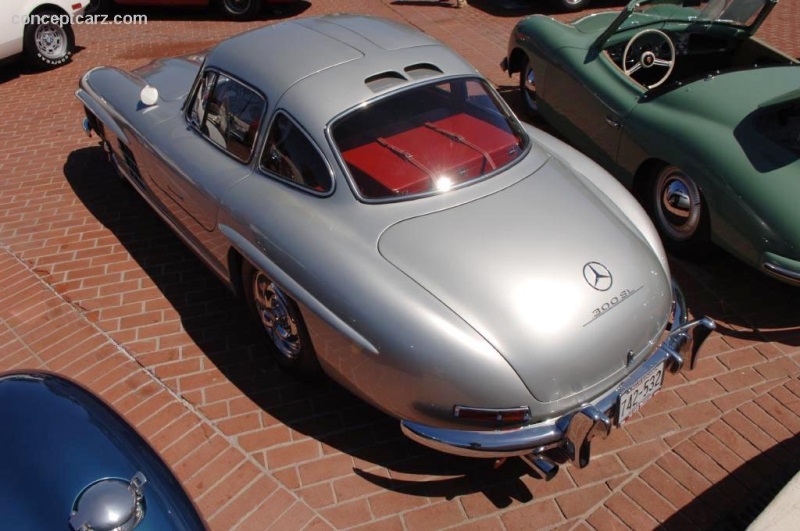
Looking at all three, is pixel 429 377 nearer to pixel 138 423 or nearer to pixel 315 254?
pixel 315 254

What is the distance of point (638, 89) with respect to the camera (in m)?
4.77

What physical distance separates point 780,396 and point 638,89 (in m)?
2.39

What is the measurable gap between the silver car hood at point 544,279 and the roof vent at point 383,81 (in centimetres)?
81

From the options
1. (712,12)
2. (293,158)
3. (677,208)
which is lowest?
(677,208)

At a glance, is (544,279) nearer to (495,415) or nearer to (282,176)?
(495,415)

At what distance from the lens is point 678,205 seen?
4.32 m

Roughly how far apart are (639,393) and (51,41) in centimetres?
816

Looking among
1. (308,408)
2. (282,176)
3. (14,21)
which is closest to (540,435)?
(308,408)

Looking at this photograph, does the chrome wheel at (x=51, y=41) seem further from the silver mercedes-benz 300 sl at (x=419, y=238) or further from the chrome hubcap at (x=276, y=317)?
the chrome hubcap at (x=276, y=317)

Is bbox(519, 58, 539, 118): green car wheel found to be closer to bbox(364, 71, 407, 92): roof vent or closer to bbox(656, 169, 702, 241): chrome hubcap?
bbox(656, 169, 702, 241): chrome hubcap

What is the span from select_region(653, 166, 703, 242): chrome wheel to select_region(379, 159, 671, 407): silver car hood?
4.01 feet

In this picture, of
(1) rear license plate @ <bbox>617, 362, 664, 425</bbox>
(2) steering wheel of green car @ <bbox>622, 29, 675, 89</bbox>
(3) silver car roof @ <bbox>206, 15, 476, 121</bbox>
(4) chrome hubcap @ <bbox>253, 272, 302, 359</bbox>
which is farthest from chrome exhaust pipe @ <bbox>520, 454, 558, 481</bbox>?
(2) steering wheel of green car @ <bbox>622, 29, 675, 89</bbox>

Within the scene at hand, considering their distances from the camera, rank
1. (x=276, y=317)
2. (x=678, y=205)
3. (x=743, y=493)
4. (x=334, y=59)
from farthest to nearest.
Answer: (x=678, y=205) < (x=334, y=59) < (x=276, y=317) < (x=743, y=493)

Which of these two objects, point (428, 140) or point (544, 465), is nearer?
point (544, 465)
